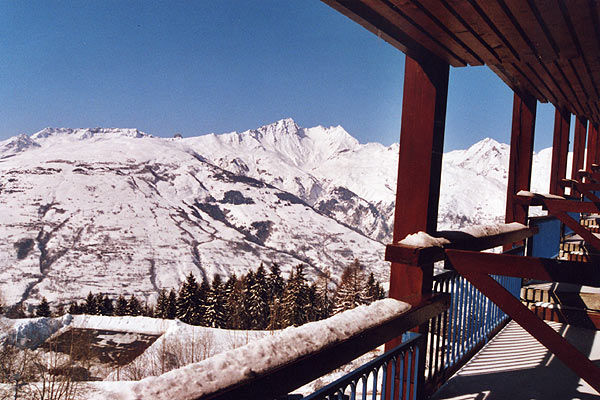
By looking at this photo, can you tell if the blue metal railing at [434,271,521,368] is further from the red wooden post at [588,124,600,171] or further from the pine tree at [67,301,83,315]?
the pine tree at [67,301,83,315]

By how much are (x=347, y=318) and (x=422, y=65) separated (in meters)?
2.01

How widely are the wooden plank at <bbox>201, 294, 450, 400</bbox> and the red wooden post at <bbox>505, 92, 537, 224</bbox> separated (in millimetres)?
5428

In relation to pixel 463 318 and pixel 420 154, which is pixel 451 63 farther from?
pixel 463 318

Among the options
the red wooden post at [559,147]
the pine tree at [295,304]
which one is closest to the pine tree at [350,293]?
the pine tree at [295,304]

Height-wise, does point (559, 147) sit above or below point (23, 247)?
above

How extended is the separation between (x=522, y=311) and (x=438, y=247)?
25.6 inches

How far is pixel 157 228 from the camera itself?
17138 centimetres

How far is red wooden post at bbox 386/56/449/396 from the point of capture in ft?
10.0

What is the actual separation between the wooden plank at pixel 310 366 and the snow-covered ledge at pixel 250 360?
2 cm

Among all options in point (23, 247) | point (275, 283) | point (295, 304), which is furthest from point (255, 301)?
point (23, 247)

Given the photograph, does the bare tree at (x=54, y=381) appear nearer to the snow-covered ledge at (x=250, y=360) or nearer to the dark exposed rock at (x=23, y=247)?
the snow-covered ledge at (x=250, y=360)

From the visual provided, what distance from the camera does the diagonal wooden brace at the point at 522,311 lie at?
239 cm

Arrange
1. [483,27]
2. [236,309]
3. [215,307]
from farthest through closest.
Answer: [236,309] → [215,307] → [483,27]

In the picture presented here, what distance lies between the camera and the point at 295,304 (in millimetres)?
44375
